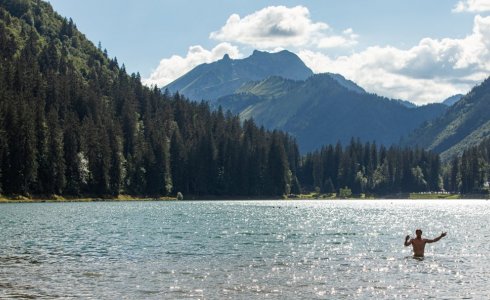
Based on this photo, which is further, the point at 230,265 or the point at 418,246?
the point at 418,246

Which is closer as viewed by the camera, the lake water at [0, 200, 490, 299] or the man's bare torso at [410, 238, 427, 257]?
the lake water at [0, 200, 490, 299]

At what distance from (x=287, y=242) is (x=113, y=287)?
3415cm

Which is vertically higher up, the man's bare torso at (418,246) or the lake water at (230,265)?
the man's bare torso at (418,246)

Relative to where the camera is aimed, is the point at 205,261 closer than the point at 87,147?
Yes

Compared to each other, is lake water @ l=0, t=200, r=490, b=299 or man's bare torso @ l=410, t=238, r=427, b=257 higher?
man's bare torso @ l=410, t=238, r=427, b=257

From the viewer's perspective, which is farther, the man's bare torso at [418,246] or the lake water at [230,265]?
the man's bare torso at [418,246]

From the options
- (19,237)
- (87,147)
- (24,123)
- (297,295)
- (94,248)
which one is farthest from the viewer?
(87,147)

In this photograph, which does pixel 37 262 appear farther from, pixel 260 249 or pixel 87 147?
pixel 87 147

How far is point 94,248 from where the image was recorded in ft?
188

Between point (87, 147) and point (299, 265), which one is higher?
point (87, 147)

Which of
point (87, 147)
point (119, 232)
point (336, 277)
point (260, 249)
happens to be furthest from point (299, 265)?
point (87, 147)

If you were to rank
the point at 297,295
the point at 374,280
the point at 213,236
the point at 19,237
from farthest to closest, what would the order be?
1. the point at 213,236
2. the point at 19,237
3. the point at 374,280
4. the point at 297,295

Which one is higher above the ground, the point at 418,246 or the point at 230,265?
the point at 418,246

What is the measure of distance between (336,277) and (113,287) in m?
15.6
